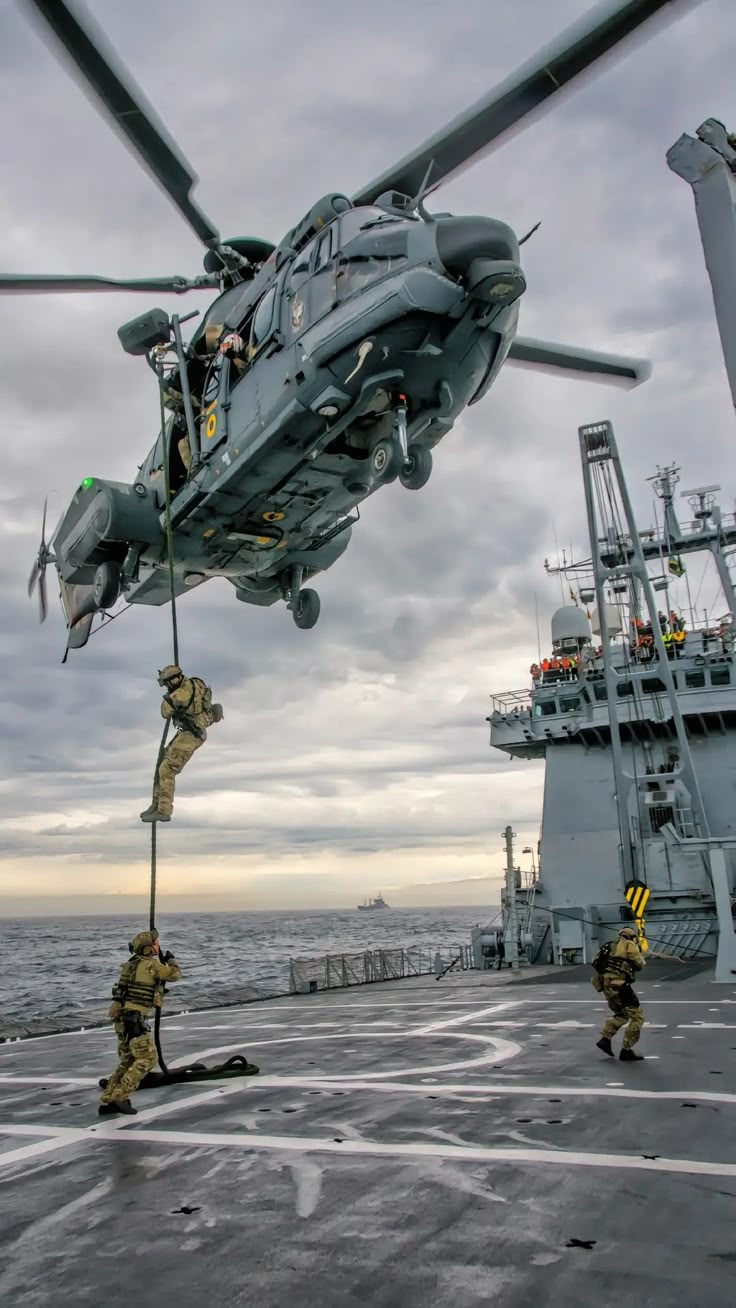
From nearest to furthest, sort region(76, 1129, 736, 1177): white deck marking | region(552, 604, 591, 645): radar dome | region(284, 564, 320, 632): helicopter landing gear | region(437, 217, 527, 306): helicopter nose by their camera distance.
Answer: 1. region(76, 1129, 736, 1177): white deck marking
2. region(437, 217, 527, 306): helicopter nose
3. region(284, 564, 320, 632): helicopter landing gear
4. region(552, 604, 591, 645): radar dome

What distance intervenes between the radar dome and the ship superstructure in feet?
0.17

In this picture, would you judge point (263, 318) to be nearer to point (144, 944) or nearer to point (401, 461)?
point (401, 461)

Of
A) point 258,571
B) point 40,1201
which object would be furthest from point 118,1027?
point 258,571

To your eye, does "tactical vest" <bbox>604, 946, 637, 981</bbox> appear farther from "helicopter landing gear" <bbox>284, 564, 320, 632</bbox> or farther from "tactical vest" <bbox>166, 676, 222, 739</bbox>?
"helicopter landing gear" <bbox>284, 564, 320, 632</bbox>

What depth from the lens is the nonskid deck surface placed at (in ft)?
12.1

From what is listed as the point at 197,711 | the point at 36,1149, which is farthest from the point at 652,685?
the point at 36,1149

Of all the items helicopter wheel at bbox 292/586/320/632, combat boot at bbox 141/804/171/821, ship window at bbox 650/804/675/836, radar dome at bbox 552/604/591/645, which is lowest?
combat boot at bbox 141/804/171/821

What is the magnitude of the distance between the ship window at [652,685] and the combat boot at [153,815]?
20.9 m

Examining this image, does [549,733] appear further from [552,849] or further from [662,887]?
[662,887]

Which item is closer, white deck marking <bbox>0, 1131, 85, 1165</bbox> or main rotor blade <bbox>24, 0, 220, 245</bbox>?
white deck marking <bbox>0, 1131, 85, 1165</bbox>

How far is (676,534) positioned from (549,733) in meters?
10.6

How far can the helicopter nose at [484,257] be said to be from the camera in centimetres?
905

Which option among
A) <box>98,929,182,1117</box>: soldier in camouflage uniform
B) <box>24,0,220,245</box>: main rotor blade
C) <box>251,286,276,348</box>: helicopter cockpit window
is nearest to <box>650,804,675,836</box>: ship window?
<box>251,286,276,348</box>: helicopter cockpit window

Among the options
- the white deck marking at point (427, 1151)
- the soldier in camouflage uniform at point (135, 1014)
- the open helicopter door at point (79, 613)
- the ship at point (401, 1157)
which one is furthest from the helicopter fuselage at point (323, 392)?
the white deck marking at point (427, 1151)
